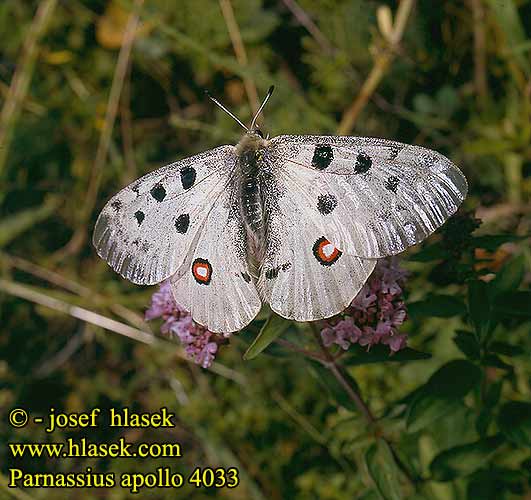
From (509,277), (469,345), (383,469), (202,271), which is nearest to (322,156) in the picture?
(202,271)

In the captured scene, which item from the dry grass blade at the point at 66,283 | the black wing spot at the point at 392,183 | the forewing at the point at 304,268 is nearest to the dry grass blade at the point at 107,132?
the dry grass blade at the point at 66,283

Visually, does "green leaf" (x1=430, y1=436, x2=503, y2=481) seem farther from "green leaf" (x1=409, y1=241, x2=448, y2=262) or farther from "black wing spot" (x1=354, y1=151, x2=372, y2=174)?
"black wing spot" (x1=354, y1=151, x2=372, y2=174)

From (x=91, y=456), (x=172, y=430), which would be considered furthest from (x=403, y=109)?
(x=91, y=456)

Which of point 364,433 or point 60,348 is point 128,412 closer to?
point 60,348

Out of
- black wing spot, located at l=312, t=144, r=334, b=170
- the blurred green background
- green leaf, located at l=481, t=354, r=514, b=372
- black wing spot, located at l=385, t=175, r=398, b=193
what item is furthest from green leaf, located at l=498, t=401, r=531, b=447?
black wing spot, located at l=312, t=144, r=334, b=170

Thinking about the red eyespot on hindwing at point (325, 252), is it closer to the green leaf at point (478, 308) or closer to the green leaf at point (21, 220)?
the green leaf at point (478, 308)
